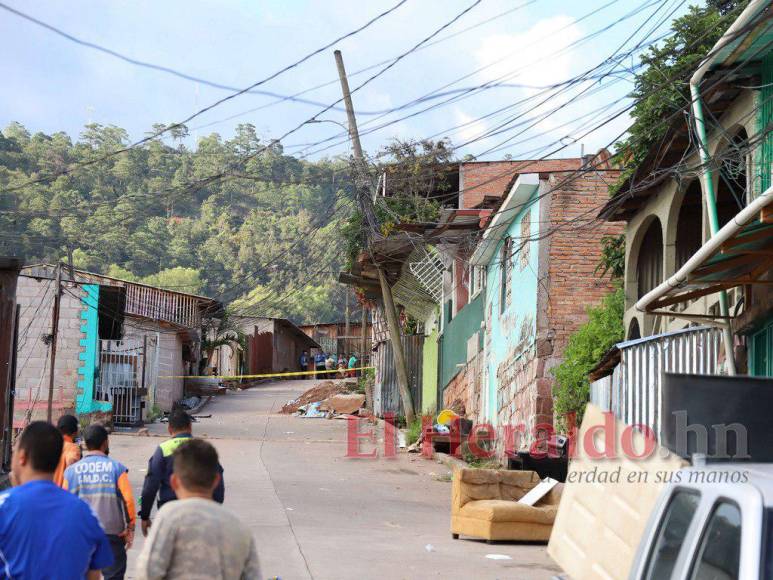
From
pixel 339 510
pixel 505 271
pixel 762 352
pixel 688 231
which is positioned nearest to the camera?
pixel 762 352

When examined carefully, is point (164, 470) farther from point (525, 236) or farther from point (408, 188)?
point (408, 188)

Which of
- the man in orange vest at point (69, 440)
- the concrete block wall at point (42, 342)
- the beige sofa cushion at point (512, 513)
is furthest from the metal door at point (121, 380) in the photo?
the man in orange vest at point (69, 440)

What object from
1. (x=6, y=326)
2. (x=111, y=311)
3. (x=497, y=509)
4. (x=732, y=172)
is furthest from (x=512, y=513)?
(x=111, y=311)

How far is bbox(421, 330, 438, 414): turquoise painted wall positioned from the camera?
29.5 metres

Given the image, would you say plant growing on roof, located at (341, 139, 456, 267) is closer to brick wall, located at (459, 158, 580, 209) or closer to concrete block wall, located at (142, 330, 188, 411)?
brick wall, located at (459, 158, 580, 209)

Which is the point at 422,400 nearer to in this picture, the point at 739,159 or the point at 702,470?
the point at 739,159

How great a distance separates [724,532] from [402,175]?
23.0 metres

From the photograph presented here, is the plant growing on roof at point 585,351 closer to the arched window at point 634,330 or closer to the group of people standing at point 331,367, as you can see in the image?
the arched window at point 634,330

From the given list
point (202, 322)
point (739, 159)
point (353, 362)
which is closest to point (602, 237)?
point (739, 159)

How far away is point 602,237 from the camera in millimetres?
17531

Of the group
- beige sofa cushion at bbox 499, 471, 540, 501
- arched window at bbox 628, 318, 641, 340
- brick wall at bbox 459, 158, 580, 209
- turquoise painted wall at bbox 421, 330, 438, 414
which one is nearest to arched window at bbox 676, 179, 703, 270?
arched window at bbox 628, 318, 641, 340

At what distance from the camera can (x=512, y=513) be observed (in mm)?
11477

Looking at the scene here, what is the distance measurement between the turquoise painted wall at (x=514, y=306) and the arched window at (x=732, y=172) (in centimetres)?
348

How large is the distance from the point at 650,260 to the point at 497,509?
14.6 feet
